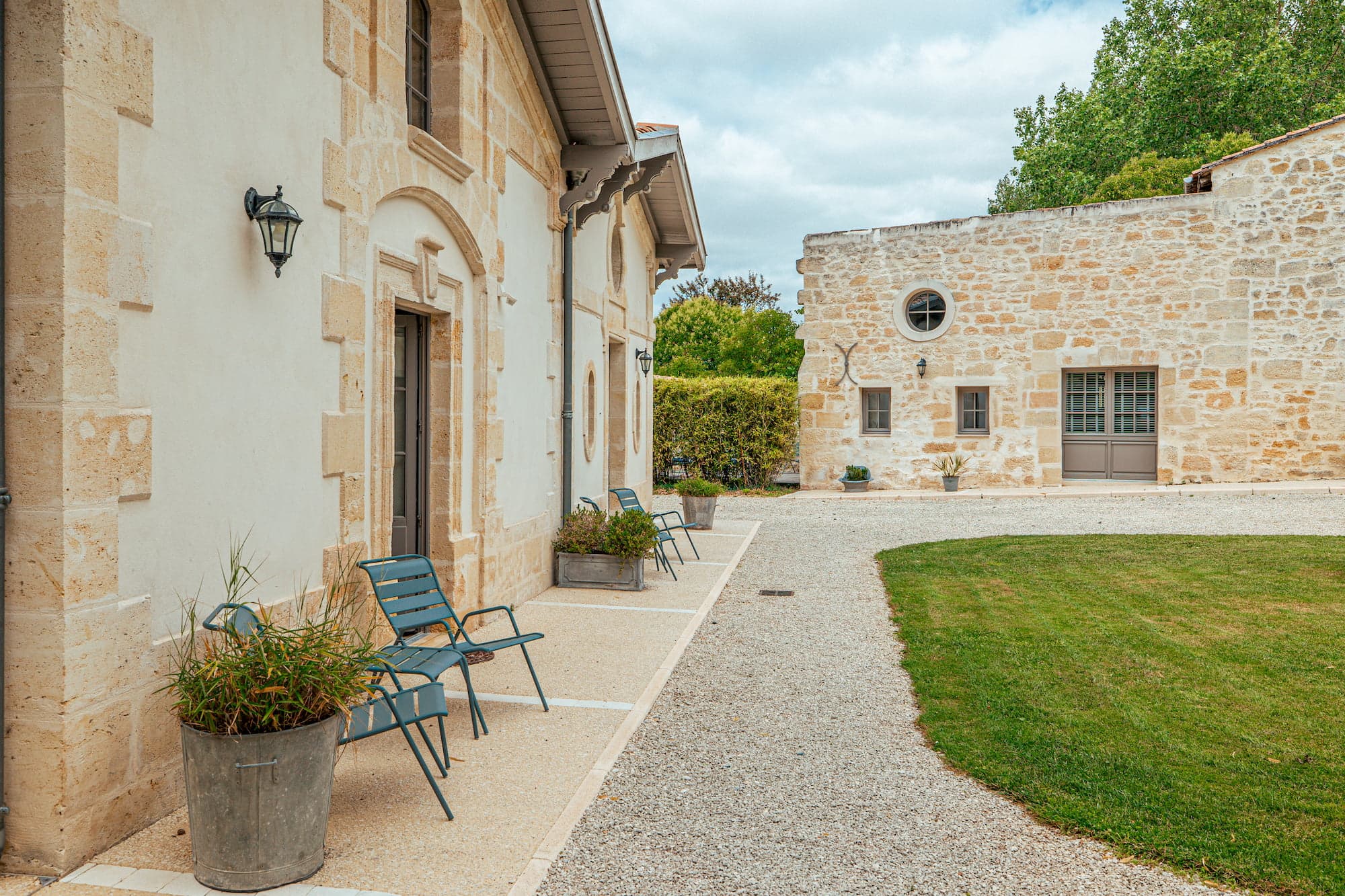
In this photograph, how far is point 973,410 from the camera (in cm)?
1775

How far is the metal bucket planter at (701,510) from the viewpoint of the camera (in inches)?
501

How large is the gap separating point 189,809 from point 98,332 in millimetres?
1575

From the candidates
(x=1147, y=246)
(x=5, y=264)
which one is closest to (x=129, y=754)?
(x=5, y=264)

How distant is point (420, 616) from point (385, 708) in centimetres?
121

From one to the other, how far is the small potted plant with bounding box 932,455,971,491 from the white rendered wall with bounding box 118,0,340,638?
14.5 m

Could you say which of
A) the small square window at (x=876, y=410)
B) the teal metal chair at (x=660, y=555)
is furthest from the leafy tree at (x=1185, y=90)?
the teal metal chair at (x=660, y=555)

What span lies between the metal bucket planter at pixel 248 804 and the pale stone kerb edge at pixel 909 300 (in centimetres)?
1622

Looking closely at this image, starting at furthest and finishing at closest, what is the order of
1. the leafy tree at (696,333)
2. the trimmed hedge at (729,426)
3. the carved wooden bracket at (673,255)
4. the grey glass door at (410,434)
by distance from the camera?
the leafy tree at (696,333)
the trimmed hedge at (729,426)
the carved wooden bracket at (673,255)
the grey glass door at (410,434)

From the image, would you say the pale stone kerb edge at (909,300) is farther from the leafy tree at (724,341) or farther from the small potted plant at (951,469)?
the leafy tree at (724,341)

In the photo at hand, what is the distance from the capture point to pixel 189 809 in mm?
2932

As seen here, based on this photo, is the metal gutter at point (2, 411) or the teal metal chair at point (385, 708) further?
the teal metal chair at point (385, 708)

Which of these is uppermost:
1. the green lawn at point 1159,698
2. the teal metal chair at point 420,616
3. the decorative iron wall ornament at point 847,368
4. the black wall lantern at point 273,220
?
the decorative iron wall ornament at point 847,368

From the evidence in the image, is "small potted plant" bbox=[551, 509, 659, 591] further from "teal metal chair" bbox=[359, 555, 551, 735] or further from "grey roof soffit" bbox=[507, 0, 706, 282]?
"teal metal chair" bbox=[359, 555, 551, 735]

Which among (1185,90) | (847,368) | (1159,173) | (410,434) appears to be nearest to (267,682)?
(410,434)
